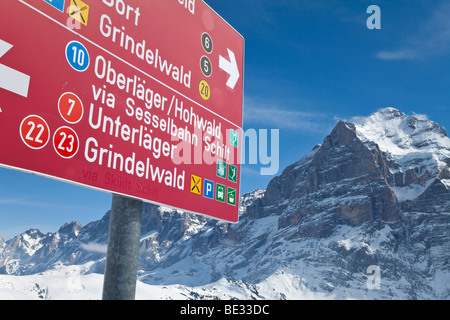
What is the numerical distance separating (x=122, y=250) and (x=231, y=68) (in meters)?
3.90

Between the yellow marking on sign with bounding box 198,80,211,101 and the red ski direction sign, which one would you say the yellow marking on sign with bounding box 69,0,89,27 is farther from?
the yellow marking on sign with bounding box 198,80,211,101

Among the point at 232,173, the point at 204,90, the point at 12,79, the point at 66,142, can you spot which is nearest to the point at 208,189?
the point at 232,173

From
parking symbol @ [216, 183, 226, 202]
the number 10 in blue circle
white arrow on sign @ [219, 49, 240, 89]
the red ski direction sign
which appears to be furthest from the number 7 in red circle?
white arrow on sign @ [219, 49, 240, 89]

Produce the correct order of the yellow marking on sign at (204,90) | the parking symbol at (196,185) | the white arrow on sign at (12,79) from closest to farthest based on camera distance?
1. the white arrow on sign at (12,79)
2. the parking symbol at (196,185)
3. the yellow marking on sign at (204,90)

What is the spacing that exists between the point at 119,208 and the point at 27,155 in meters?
1.32

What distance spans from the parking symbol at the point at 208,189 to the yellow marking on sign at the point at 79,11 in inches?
104

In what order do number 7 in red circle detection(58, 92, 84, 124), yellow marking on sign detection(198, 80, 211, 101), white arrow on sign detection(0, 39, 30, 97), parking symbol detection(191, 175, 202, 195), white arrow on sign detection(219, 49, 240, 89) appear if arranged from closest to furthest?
white arrow on sign detection(0, 39, 30, 97), number 7 in red circle detection(58, 92, 84, 124), parking symbol detection(191, 175, 202, 195), yellow marking on sign detection(198, 80, 211, 101), white arrow on sign detection(219, 49, 240, 89)

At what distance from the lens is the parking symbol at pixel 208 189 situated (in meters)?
7.16

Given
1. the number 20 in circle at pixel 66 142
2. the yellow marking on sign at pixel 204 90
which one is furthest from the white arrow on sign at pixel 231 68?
the number 20 in circle at pixel 66 142

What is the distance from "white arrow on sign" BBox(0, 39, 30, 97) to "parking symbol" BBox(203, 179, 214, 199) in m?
2.85

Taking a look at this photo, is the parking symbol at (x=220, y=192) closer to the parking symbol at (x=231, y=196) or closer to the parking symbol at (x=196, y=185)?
the parking symbol at (x=231, y=196)

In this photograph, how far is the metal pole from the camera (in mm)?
5363

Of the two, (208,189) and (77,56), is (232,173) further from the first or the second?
(77,56)
